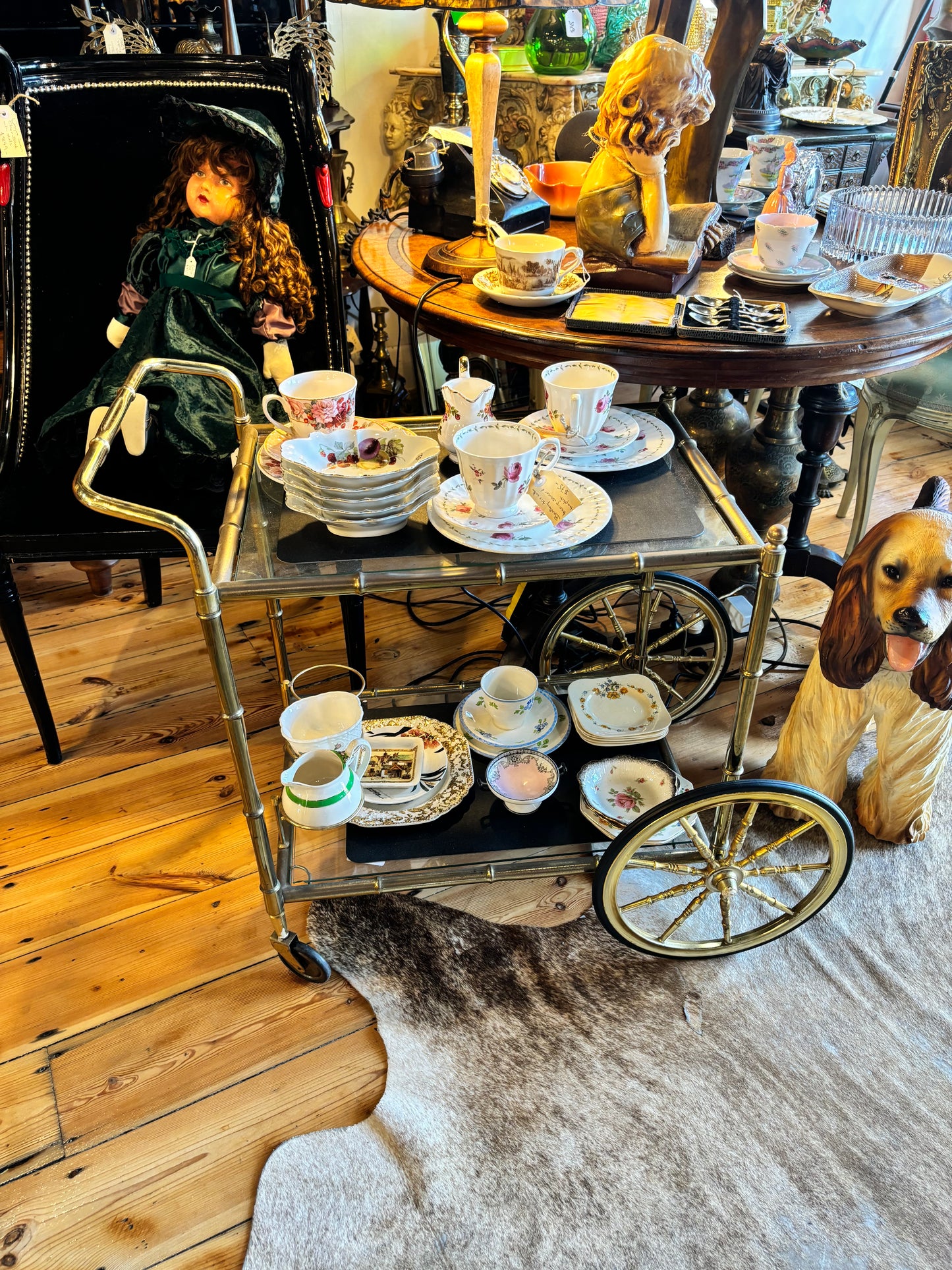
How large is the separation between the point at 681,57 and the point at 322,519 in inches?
29.6

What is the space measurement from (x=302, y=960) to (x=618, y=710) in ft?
1.91

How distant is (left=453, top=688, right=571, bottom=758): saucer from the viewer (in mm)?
1335

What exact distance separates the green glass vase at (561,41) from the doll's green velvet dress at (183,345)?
3.83 ft

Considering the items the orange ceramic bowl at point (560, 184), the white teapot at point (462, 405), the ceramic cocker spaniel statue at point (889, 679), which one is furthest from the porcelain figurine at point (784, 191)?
the white teapot at point (462, 405)

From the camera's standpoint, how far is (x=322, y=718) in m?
1.24

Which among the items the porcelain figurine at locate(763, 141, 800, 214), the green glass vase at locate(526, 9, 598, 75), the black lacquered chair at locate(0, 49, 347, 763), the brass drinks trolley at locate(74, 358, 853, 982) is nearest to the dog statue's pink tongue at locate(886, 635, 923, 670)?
the brass drinks trolley at locate(74, 358, 853, 982)

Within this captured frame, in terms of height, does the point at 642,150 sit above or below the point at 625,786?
above

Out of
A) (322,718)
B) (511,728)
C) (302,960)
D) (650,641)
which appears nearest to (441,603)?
(650,641)

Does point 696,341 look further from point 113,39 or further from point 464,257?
point 113,39

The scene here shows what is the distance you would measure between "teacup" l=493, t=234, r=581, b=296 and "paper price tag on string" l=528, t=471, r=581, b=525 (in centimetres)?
36

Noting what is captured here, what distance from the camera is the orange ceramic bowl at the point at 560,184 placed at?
5.25 feet

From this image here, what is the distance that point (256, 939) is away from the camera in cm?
134

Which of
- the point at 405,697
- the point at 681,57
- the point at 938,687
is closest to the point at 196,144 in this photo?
the point at 681,57

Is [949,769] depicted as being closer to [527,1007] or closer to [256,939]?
[527,1007]
